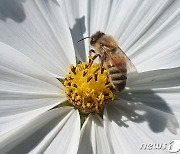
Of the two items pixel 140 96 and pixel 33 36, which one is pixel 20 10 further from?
pixel 140 96

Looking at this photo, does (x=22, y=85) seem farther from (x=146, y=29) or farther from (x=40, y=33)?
(x=146, y=29)

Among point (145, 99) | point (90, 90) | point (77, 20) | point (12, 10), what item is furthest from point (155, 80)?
point (12, 10)

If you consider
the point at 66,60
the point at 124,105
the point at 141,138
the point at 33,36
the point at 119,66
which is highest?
the point at 33,36

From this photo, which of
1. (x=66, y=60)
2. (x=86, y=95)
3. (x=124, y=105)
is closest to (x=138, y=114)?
(x=124, y=105)

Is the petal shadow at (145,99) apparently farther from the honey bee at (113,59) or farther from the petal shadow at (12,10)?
the petal shadow at (12,10)

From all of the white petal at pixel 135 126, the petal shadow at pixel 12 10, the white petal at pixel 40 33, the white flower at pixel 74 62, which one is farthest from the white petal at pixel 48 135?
the petal shadow at pixel 12 10

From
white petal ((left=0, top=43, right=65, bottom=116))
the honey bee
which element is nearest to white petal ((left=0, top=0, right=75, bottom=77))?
white petal ((left=0, top=43, right=65, bottom=116))
